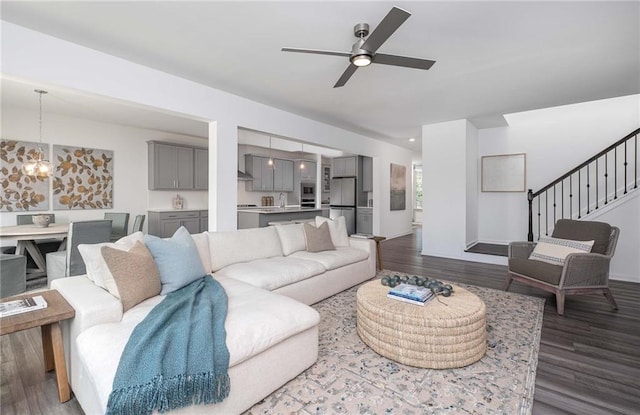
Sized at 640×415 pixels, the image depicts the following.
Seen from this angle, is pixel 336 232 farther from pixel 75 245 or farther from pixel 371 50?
pixel 75 245

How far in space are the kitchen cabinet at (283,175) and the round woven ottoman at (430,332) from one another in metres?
6.31

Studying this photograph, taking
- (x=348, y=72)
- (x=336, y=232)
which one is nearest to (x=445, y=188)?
(x=336, y=232)

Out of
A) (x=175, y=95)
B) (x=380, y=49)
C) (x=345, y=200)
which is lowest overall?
(x=345, y=200)

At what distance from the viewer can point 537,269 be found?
10.8 feet

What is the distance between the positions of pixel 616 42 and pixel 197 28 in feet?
12.6

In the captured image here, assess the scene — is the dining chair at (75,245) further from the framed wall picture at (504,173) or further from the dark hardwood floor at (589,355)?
the framed wall picture at (504,173)

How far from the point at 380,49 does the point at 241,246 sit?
251 cm

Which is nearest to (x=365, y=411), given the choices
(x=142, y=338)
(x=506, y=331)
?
(x=142, y=338)

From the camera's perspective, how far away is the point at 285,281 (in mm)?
2938

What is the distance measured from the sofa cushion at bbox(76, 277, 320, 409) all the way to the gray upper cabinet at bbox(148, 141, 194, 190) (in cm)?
462

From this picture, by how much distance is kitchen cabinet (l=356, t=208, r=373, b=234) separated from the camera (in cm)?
803

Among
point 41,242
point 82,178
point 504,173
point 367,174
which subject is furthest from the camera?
point 367,174

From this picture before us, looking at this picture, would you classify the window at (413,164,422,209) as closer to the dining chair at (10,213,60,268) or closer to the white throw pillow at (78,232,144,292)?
the dining chair at (10,213,60,268)


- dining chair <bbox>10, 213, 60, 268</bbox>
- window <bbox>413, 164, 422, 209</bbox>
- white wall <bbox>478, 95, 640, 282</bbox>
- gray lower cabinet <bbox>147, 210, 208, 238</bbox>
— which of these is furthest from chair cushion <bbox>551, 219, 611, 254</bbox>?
window <bbox>413, 164, 422, 209</bbox>
